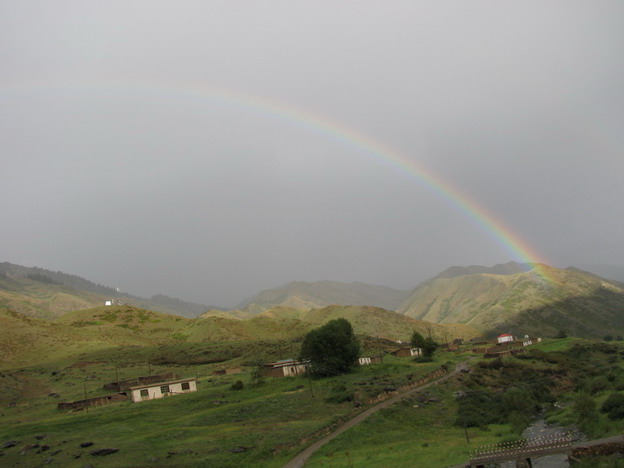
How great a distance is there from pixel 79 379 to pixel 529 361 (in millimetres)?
86217

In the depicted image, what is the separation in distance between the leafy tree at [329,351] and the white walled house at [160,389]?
64.8ft

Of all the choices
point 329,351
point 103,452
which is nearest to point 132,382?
point 329,351

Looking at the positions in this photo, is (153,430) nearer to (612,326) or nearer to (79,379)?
(79,379)

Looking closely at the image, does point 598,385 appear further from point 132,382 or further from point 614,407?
point 132,382

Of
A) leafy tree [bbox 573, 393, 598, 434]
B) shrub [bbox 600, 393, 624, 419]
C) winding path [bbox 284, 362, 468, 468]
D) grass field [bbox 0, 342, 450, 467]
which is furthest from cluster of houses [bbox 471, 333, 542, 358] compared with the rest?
leafy tree [bbox 573, 393, 598, 434]

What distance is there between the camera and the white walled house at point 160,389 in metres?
65.2

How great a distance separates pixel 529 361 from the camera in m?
89.9

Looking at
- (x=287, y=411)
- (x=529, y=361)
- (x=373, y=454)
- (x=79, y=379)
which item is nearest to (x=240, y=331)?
(x=79, y=379)

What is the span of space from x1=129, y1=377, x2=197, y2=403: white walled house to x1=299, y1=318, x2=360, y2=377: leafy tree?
778 inches

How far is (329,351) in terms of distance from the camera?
3155 inches

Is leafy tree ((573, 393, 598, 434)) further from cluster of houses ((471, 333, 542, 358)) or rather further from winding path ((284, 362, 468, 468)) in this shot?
cluster of houses ((471, 333, 542, 358))

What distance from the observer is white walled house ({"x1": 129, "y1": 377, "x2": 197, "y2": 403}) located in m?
65.2

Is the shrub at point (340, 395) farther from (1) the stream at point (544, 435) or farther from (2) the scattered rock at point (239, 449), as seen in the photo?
(2) the scattered rock at point (239, 449)

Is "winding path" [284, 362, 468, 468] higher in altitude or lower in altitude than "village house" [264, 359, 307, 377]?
lower
